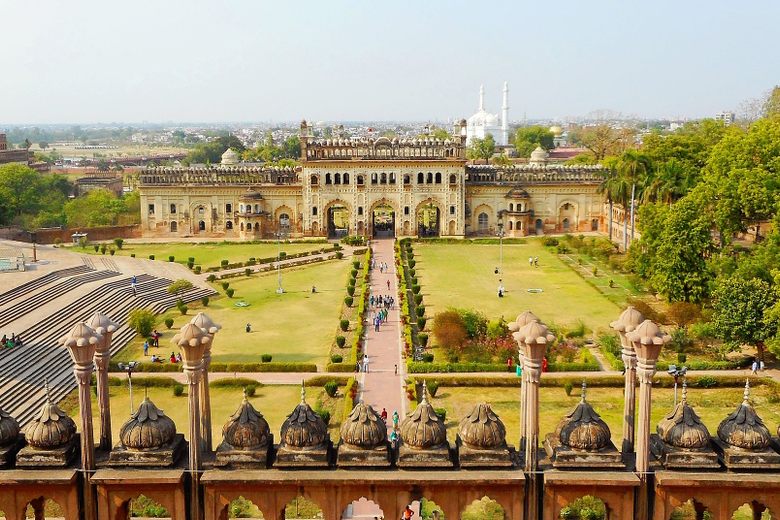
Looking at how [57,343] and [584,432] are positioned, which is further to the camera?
[57,343]

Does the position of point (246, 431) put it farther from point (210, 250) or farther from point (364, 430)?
point (210, 250)

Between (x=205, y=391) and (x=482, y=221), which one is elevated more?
(x=205, y=391)

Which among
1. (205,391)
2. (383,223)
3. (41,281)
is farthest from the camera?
(383,223)

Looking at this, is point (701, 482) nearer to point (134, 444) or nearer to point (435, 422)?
point (435, 422)

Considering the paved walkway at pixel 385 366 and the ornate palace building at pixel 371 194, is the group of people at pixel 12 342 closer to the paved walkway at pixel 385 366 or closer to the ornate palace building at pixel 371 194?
the paved walkway at pixel 385 366

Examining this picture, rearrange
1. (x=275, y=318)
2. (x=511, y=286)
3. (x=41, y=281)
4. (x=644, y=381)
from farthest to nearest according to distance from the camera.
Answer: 1. (x=511, y=286)
2. (x=41, y=281)
3. (x=275, y=318)
4. (x=644, y=381)

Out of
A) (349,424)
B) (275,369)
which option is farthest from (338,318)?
(349,424)

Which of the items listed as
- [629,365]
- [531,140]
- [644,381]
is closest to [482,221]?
[629,365]

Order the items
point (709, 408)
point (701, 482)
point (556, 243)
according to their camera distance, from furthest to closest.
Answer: point (556, 243)
point (709, 408)
point (701, 482)

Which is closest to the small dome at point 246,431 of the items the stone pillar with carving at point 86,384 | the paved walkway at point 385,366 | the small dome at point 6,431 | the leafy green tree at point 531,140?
the stone pillar with carving at point 86,384
